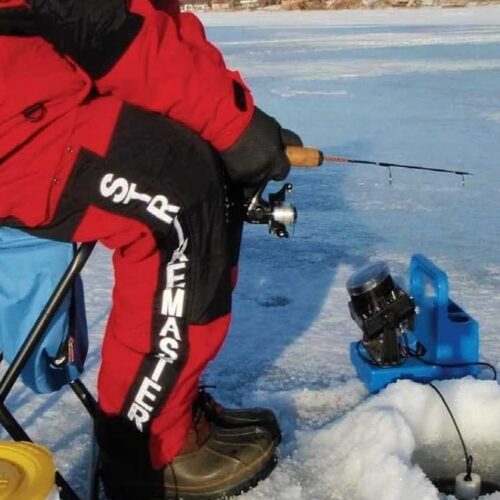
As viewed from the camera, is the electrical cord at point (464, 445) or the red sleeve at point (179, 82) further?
the electrical cord at point (464, 445)

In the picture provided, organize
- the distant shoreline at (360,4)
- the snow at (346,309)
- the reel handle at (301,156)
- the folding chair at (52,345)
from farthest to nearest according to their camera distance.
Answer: the distant shoreline at (360,4) < the snow at (346,309) < the reel handle at (301,156) < the folding chair at (52,345)

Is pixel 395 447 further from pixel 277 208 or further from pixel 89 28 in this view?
pixel 89 28

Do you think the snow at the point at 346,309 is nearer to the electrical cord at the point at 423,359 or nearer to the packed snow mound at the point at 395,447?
the packed snow mound at the point at 395,447

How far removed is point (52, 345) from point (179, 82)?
2.31 ft

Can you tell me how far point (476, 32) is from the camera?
1802 cm

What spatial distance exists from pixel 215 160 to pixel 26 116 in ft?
1.23

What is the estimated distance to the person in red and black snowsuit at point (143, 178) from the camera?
1.50m

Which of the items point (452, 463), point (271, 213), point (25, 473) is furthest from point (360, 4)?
point (25, 473)

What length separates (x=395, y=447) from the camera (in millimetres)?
1882

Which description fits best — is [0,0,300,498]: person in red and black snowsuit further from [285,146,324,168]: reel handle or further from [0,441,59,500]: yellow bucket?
[0,441,59,500]: yellow bucket

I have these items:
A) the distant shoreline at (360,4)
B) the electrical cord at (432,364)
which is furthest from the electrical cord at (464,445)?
the distant shoreline at (360,4)

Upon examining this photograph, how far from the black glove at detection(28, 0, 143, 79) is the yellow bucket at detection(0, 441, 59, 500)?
67cm

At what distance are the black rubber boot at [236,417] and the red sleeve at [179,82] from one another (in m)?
0.64

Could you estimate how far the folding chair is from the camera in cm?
164
